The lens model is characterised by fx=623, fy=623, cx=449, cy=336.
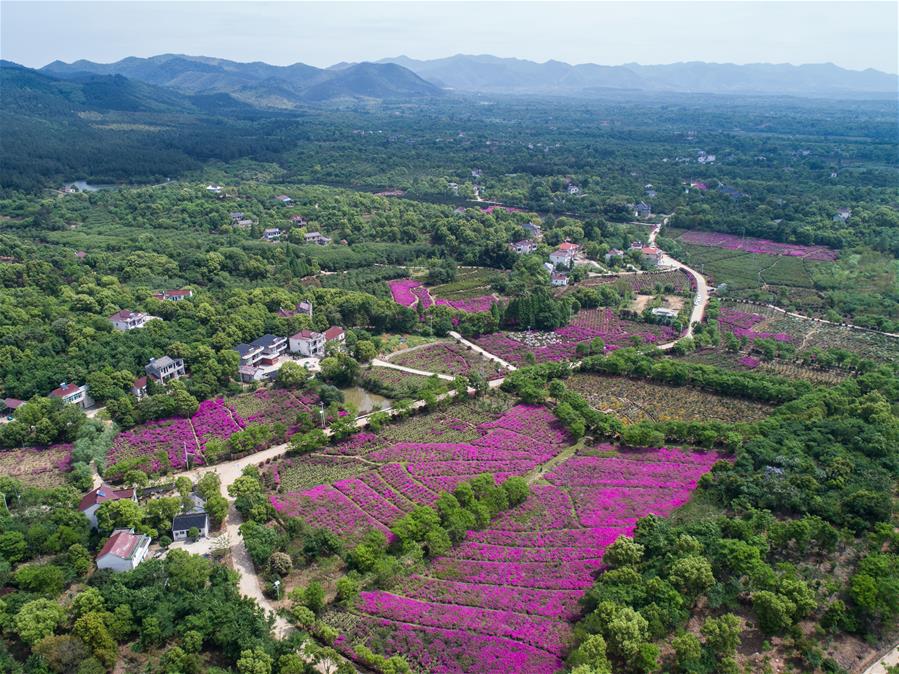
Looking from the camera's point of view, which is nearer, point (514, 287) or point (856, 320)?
point (856, 320)

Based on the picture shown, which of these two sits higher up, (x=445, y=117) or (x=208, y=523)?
(x=445, y=117)

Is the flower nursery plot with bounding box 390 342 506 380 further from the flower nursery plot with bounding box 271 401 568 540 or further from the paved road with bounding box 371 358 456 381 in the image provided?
the flower nursery plot with bounding box 271 401 568 540

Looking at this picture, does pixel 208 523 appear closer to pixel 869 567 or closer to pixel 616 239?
pixel 869 567

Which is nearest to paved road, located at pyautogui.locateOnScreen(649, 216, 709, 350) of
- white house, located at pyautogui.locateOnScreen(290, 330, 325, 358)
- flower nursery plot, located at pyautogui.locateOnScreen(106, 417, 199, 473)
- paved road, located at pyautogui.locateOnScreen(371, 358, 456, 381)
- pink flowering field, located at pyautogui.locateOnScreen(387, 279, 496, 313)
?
pink flowering field, located at pyautogui.locateOnScreen(387, 279, 496, 313)

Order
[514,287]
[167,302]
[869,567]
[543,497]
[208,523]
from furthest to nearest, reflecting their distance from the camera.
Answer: [514,287] → [167,302] → [543,497] → [208,523] → [869,567]

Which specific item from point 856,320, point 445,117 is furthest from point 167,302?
point 445,117

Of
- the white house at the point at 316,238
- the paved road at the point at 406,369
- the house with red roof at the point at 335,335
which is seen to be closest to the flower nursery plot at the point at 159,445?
the house with red roof at the point at 335,335

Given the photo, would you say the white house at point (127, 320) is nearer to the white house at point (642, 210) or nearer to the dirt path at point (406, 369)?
the dirt path at point (406, 369)
